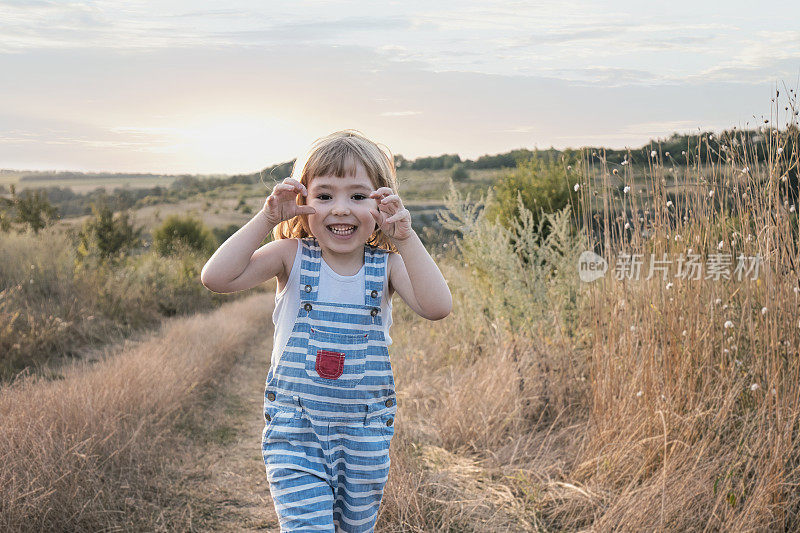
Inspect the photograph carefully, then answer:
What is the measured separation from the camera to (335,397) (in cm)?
209

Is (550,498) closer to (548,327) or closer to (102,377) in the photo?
(548,327)

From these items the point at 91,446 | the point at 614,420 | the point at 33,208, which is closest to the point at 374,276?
the point at 614,420

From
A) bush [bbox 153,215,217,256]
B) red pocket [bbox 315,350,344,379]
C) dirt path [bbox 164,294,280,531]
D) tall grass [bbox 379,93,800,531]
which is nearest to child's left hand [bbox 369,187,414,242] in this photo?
red pocket [bbox 315,350,344,379]

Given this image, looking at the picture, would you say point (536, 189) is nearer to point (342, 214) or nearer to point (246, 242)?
point (342, 214)

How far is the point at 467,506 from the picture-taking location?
10.2ft

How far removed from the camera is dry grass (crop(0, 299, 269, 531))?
2.84 meters

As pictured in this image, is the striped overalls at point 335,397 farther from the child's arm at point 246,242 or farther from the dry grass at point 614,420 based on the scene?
the dry grass at point 614,420

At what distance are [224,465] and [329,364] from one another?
2.22m

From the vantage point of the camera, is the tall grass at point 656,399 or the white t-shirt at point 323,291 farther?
the tall grass at point 656,399

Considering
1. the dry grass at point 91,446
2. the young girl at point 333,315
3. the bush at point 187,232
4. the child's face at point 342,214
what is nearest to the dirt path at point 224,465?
the dry grass at point 91,446

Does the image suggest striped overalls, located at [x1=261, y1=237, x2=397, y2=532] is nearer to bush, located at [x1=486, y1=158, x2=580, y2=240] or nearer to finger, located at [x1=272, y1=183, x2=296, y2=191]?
finger, located at [x1=272, y1=183, x2=296, y2=191]

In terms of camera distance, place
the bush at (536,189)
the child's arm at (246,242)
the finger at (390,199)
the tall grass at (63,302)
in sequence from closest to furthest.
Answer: the finger at (390,199)
the child's arm at (246,242)
the tall grass at (63,302)
the bush at (536,189)

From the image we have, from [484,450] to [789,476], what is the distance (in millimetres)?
1456

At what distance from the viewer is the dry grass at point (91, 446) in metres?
2.84
